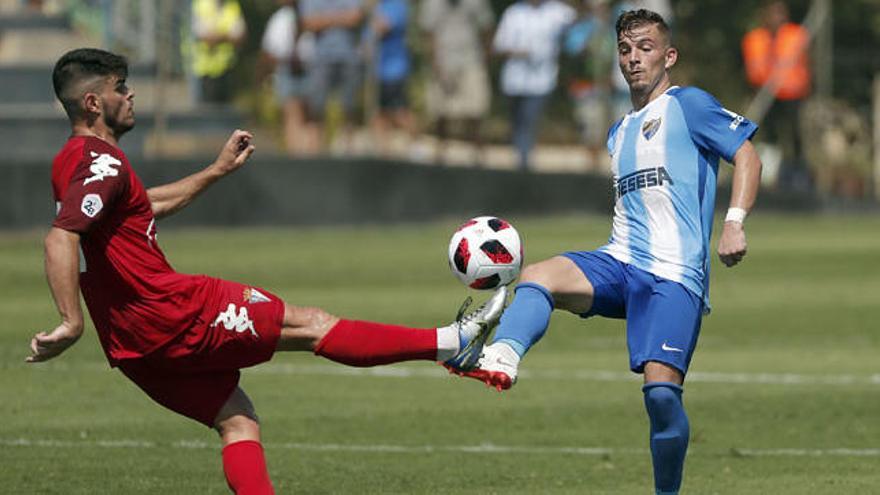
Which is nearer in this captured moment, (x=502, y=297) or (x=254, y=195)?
(x=502, y=297)

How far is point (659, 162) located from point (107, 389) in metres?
5.15

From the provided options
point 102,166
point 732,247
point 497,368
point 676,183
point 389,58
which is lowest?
point 389,58

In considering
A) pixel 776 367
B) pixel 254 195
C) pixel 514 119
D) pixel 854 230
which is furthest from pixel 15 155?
pixel 776 367

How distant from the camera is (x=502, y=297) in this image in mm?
7691

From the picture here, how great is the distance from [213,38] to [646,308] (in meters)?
21.5

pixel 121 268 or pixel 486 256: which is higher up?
pixel 121 268

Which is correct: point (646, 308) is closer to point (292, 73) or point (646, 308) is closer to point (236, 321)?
point (236, 321)

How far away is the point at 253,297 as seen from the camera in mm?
7172

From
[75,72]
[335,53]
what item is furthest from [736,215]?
[335,53]

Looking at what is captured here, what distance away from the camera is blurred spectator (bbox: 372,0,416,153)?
2461cm

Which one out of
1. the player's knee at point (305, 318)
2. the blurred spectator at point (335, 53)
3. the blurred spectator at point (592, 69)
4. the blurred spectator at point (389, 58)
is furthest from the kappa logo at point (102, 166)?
the blurred spectator at point (592, 69)

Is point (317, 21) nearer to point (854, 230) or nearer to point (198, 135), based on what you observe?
point (198, 135)

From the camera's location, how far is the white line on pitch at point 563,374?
12.5 meters

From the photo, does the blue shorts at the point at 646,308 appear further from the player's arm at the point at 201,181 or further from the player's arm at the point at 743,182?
the player's arm at the point at 201,181
